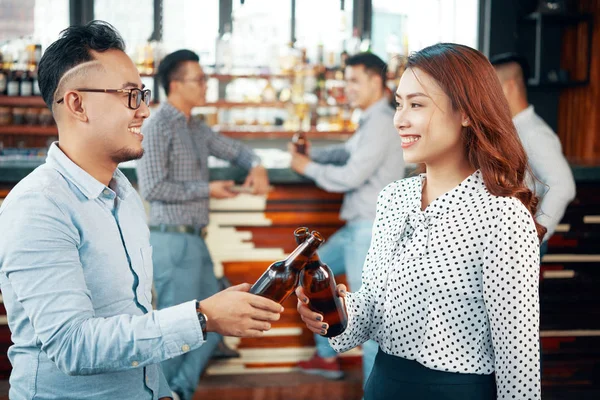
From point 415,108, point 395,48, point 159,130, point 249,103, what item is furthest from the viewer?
point 395,48

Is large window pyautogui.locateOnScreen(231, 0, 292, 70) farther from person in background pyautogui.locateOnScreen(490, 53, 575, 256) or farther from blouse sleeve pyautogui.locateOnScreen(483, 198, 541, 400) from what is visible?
blouse sleeve pyautogui.locateOnScreen(483, 198, 541, 400)

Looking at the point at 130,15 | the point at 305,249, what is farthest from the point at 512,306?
the point at 130,15

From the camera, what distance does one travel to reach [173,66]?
12.2ft

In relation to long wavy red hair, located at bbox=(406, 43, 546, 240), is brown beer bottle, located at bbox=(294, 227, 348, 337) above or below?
below

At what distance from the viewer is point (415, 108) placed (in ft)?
5.87

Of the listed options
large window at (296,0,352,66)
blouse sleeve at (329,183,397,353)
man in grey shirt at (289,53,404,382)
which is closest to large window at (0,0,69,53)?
large window at (296,0,352,66)

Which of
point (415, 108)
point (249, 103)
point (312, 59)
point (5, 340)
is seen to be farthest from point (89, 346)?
point (312, 59)

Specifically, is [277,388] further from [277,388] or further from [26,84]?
[26,84]

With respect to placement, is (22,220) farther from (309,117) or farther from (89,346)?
(309,117)

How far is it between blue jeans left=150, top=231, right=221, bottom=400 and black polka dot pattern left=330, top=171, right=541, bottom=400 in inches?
71.1

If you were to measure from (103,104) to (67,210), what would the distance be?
261mm

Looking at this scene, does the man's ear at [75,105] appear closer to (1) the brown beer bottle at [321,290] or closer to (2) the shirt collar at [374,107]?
(1) the brown beer bottle at [321,290]

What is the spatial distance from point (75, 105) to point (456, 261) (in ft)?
3.04

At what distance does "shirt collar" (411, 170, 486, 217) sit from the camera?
5.82ft
